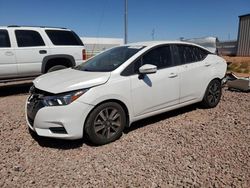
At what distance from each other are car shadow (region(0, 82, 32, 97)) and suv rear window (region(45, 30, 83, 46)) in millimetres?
1980

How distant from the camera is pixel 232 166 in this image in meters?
3.10

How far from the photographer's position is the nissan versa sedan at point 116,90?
3.45 m

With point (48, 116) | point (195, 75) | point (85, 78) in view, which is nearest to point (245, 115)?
point (195, 75)

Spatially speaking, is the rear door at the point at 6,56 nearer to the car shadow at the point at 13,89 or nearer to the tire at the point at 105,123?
the car shadow at the point at 13,89

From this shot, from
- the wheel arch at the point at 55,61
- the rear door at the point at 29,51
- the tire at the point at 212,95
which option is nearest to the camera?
the tire at the point at 212,95

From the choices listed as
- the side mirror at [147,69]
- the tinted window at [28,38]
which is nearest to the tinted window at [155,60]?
the side mirror at [147,69]

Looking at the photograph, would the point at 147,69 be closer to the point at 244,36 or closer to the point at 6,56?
the point at 6,56

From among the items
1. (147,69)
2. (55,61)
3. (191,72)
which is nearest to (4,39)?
(55,61)

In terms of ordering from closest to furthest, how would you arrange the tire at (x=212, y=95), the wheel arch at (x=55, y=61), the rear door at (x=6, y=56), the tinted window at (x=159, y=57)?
the tinted window at (x=159, y=57) < the tire at (x=212, y=95) < the rear door at (x=6, y=56) < the wheel arch at (x=55, y=61)

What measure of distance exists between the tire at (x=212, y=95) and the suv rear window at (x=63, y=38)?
4.66 metres

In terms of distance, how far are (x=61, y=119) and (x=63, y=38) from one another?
199 inches

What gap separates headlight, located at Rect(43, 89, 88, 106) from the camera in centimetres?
340

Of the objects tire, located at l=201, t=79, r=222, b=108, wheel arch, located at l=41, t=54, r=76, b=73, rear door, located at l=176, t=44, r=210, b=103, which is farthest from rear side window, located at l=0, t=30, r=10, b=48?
tire, located at l=201, t=79, r=222, b=108

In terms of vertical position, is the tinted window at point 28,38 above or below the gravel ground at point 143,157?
above
